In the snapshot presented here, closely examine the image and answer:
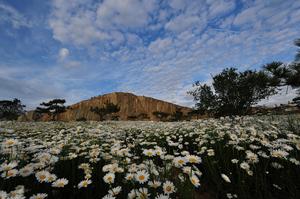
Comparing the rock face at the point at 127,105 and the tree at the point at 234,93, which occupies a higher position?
the rock face at the point at 127,105

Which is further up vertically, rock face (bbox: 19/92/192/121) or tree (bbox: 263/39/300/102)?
rock face (bbox: 19/92/192/121)

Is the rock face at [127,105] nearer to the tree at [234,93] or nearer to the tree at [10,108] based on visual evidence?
the tree at [10,108]

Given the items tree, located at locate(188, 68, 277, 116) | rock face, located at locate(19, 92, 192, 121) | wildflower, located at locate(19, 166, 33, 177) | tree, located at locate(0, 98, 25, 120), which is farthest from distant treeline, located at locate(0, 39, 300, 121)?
rock face, located at locate(19, 92, 192, 121)

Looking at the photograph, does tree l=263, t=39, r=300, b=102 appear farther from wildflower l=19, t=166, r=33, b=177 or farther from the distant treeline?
wildflower l=19, t=166, r=33, b=177

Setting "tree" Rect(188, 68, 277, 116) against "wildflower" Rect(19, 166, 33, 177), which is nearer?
"wildflower" Rect(19, 166, 33, 177)

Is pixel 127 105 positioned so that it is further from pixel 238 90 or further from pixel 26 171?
pixel 26 171

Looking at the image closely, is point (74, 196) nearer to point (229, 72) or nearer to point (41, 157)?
point (41, 157)

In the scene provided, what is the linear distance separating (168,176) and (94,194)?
3.74ft

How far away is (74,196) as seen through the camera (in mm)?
2656

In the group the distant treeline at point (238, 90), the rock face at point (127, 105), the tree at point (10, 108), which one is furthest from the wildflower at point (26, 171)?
the rock face at point (127, 105)

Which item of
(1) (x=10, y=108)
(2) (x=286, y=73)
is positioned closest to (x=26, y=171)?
(2) (x=286, y=73)

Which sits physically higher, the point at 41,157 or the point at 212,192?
the point at 41,157

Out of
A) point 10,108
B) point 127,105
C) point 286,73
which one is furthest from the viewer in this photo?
point 127,105

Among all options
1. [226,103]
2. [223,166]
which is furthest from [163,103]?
[223,166]
